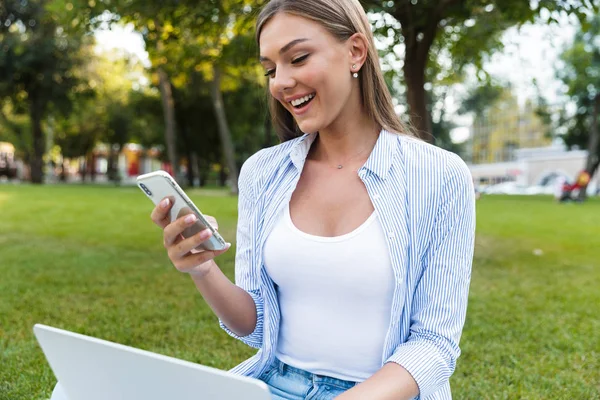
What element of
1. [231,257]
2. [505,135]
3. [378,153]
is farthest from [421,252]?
[505,135]

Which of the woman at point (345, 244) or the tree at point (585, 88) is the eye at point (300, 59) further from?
the tree at point (585, 88)

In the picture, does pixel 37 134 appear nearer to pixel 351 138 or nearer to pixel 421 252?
pixel 351 138

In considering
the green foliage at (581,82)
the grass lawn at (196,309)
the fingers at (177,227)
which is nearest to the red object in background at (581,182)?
the green foliage at (581,82)

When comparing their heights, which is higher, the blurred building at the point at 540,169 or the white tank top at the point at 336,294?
the white tank top at the point at 336,294

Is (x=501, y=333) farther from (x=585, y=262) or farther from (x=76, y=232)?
(x=76, y=232)

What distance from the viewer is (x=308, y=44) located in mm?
1796

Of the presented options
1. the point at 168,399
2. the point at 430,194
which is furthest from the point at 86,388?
the point at 430,194

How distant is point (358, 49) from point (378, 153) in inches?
12.6

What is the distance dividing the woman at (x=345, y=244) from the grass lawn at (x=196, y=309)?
86.9 inches

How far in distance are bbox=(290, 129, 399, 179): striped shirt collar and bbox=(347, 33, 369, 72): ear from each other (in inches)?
9.0

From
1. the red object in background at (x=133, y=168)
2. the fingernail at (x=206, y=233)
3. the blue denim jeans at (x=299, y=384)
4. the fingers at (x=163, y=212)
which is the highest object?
the fingers at (x=163, y=212)

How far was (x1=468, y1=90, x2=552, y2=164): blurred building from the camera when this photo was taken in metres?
106

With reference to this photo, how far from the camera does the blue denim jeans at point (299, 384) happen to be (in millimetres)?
1809

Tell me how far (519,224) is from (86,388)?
15171 mm
